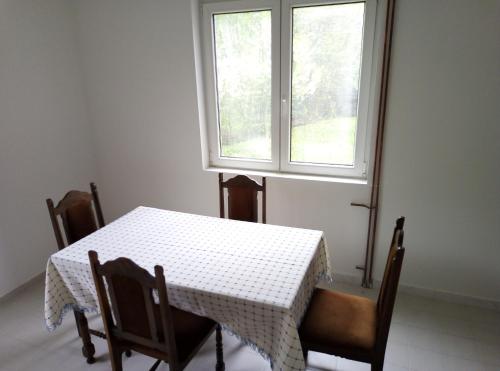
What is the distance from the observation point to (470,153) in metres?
2.10

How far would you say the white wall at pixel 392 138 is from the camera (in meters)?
2.01

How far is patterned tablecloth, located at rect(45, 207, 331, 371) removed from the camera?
1349 millimetres

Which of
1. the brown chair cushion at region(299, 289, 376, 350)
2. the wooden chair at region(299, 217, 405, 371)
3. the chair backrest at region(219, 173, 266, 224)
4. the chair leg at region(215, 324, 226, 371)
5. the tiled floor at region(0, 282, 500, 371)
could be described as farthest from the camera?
the chair backrest at region(219, 173, 266, 224)

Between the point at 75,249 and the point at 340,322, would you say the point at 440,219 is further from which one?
the point at 75,249

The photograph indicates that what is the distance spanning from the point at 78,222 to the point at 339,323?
1.56 metres

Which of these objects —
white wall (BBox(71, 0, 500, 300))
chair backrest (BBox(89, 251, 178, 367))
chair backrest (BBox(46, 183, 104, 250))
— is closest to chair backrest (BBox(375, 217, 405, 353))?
chair backrest (BBox(89, 251, 178, 367))

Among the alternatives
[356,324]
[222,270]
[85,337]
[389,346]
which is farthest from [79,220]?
[389,346]

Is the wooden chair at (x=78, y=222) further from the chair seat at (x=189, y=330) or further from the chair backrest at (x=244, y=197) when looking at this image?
the chair backrest at (x=244, y=197)

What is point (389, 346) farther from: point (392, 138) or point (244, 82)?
point (244, 82)

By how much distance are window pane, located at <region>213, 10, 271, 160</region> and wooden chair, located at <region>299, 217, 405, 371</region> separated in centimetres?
139

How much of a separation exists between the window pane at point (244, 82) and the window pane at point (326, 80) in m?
0.22

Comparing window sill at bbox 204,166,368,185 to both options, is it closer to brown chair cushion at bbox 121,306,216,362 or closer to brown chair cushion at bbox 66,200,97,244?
brown chair cushion at bbox 66,200,97,244

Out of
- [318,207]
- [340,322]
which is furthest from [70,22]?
[340,322]

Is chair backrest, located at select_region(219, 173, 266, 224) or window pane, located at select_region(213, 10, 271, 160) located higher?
window pane, located at select_region(213, 10, 271, 160)
